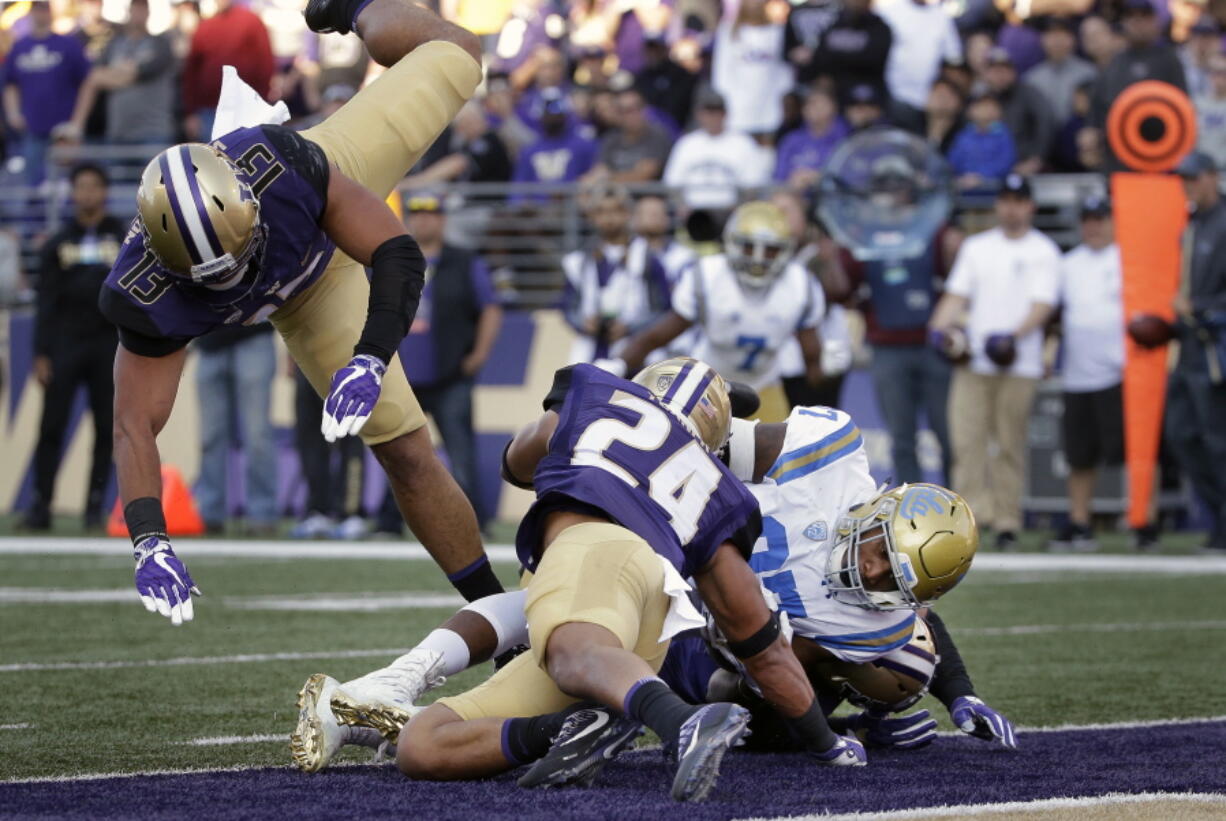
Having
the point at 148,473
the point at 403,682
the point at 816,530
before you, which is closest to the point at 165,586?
the point at 148,473

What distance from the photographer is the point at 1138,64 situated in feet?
36.2

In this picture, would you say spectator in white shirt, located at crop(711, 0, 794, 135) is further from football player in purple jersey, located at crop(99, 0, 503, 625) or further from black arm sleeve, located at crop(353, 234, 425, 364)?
black arm sleeve, located at crop(353, 234, 425, 364)

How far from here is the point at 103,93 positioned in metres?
13.5

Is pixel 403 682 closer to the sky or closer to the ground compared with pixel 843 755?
closer to the sky

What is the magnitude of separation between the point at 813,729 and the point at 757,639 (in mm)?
266

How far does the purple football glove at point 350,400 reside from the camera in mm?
3934

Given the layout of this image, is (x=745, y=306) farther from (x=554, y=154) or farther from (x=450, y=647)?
(x=450, y=647)

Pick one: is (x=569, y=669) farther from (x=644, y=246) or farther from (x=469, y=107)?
(x=469, y=107)

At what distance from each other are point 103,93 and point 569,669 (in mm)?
10853

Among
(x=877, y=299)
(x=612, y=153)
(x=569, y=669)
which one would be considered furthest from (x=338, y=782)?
(x=612, y=153)

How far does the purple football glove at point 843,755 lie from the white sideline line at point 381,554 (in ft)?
16.8

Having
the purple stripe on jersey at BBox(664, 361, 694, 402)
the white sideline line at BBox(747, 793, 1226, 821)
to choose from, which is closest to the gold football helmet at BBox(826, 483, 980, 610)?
the purple stripe on jersey at BBox(664, 361, 694, 402)

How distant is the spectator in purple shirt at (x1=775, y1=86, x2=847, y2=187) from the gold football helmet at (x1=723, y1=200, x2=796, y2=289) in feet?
8.70

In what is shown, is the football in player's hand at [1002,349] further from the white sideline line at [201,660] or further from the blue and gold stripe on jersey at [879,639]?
the blue and gold stripe on jersey at [879,639]
